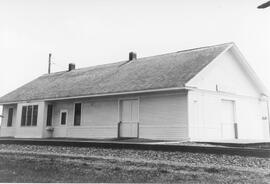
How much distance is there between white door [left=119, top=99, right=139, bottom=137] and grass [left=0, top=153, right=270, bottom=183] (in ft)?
28.6

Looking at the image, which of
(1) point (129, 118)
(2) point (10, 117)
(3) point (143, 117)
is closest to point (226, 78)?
(3) point (143, 117)

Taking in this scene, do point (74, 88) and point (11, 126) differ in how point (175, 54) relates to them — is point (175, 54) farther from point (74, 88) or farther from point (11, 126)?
point (11, 126)

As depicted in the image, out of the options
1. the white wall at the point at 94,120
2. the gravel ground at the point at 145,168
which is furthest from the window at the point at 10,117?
the gravel ground at the point at 145,168

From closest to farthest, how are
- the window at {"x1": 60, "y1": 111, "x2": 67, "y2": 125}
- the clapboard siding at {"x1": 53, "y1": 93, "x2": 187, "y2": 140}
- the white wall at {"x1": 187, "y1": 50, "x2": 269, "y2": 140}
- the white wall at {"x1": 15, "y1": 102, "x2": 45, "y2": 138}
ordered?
the clapboard siding at {"x1": 53, "y1": 93, "x2": 187, "y2": 140} < the white wall at {"x1": 187, "y1": 50, "x2": 269, "y2": 140} < the window at {"x1": 60, "y1": 111, "x2": 67, "y2": 125} < the white wall at {"x1": 15, "y1": 102, "x2": 45, "y2": 138}

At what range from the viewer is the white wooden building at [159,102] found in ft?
58.0

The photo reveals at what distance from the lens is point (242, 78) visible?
71.0ft

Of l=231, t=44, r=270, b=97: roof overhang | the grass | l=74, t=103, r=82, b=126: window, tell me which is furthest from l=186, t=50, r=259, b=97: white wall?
l=74, t=103, r=82, b=126: window

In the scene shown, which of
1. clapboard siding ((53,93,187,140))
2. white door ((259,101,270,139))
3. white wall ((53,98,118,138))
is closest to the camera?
clapboard siding ((53,93,187,140))

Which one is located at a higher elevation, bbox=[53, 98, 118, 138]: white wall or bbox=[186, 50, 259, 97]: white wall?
bbox=[186, 50, 259, 97]: white wall

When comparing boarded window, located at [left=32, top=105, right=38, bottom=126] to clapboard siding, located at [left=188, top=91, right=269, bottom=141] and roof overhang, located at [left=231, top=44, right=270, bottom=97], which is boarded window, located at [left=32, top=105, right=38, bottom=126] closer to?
clapboard siding, located at [left=188, top=91, right=269, bottom=141]

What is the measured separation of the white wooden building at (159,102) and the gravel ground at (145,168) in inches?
251

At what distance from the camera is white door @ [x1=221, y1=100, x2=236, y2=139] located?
63.6 feet

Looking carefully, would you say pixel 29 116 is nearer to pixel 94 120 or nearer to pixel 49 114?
pixel 49 114

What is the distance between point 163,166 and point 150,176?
55.8 inches
